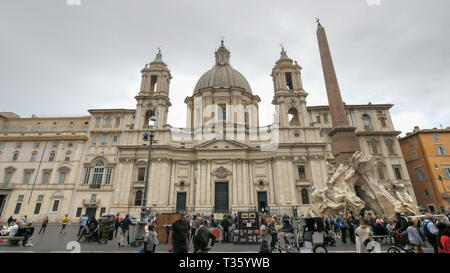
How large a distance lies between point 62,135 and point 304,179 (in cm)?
3458

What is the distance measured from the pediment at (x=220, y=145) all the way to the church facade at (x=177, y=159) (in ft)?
0.46

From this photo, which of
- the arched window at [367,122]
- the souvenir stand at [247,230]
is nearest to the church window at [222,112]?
the arched window at [367,122]

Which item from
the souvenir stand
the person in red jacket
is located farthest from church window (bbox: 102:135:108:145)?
the person in red jacket

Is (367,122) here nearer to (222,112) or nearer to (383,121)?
(383,121)

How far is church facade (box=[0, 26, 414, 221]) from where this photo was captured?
28016 millimetres

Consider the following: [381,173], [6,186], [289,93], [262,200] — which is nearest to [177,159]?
[262,200]

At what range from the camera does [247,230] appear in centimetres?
1098

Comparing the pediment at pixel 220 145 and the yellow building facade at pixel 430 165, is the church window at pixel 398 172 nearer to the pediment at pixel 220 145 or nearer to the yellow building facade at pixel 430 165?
the yellow building facade at pixel 430 165
